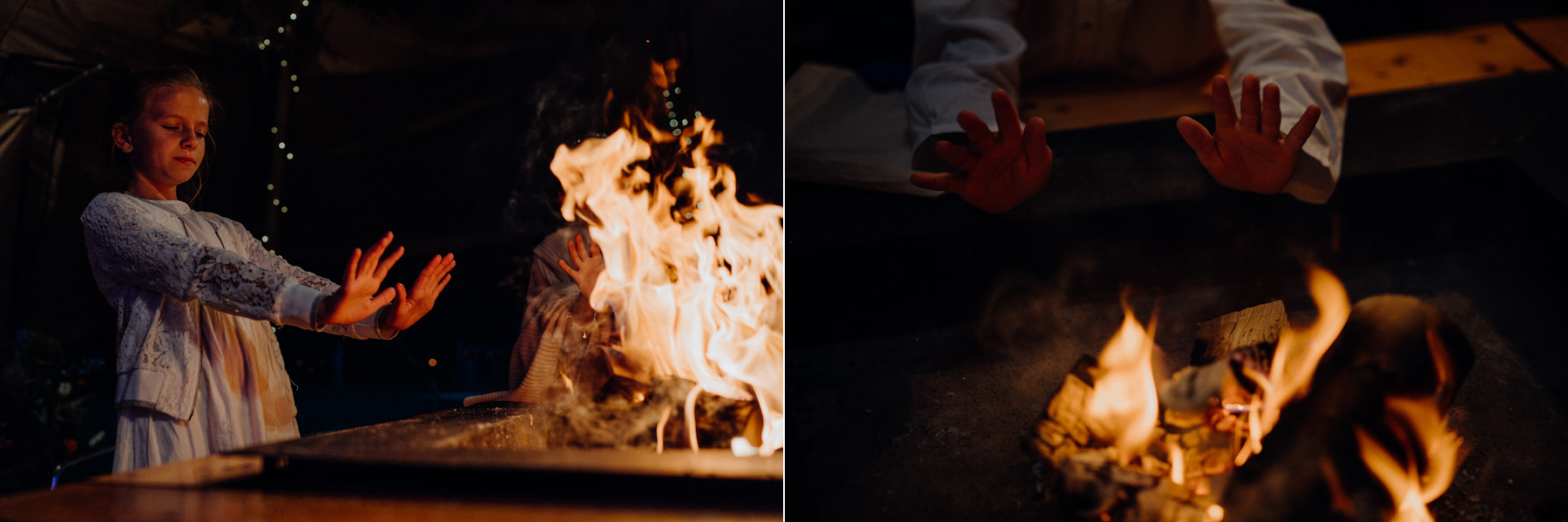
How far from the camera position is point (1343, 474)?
182 centimetres

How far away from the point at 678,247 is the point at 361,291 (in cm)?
84

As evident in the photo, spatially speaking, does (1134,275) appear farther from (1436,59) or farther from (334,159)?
(334,159)

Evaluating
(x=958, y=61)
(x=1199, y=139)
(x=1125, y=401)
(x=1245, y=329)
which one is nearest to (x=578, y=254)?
(x=958, y=61)

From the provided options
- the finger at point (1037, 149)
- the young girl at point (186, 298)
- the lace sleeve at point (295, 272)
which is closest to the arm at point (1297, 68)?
the finger at point (1037, 149)

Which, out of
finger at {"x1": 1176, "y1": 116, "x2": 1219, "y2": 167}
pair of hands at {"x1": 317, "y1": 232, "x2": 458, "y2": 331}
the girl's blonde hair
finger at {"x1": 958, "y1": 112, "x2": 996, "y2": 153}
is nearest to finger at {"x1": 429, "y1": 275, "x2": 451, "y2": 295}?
pair of hands at {"x1": 317, "y1": 232, "x2": 458, "y2": 331}

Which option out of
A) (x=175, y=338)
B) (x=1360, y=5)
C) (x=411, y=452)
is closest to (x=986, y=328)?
(x=411, y=452)

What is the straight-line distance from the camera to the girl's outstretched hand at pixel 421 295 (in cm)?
220

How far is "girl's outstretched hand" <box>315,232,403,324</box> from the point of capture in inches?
83.4

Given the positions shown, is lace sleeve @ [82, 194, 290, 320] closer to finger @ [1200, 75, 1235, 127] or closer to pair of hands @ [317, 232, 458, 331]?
pair of hands @ [317, 232, 458, 331]

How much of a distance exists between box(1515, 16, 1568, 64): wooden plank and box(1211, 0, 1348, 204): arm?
120 cm

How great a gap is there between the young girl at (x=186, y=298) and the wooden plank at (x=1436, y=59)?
3.48 m

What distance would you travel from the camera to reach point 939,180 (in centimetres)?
234

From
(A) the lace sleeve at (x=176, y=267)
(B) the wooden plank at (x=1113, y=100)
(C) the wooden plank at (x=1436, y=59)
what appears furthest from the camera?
(C) the wooden plank at (x=1436, y=59)

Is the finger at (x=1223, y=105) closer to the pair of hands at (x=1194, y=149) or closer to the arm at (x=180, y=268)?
the pair of hands at (x=1194, y=149)
